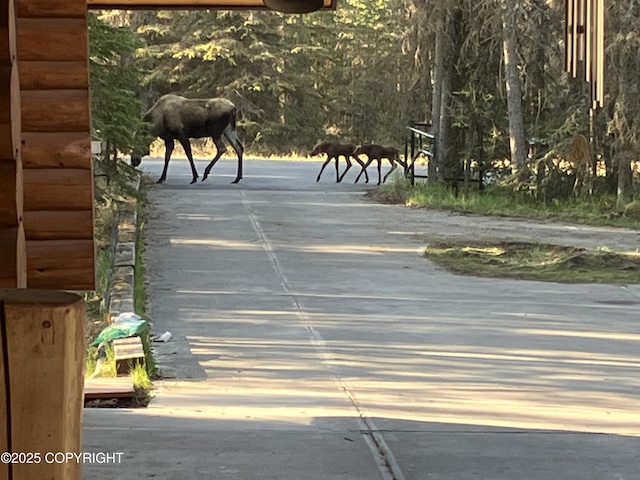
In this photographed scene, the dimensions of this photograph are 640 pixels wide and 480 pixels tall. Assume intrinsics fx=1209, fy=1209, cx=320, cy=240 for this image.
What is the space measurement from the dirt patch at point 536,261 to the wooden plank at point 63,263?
853 cm

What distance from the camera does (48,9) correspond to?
546 centimetres

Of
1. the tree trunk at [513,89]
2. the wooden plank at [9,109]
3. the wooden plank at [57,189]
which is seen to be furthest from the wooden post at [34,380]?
the tree trunk at [513,89]

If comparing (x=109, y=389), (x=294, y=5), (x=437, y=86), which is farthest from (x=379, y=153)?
(x=294, y=5)

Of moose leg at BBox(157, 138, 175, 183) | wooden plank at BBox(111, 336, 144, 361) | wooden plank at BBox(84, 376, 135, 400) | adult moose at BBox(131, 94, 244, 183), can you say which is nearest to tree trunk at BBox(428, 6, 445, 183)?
adult moose at BBox(131, 94, 244, 183)

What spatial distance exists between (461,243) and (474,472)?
10.8 metres

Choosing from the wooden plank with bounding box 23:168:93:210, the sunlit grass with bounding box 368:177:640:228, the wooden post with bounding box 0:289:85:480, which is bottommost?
the sunlit grass with bounding box 368:177:640:228

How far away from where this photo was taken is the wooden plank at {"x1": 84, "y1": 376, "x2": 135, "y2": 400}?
22.4 ft

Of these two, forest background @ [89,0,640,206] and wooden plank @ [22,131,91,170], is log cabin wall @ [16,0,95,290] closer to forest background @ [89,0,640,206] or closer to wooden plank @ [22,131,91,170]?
wooden plank @ [22,131,91,170]

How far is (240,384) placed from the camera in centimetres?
765

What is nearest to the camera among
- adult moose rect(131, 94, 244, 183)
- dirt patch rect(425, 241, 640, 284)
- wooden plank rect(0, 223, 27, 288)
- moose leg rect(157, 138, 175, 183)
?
wooden plank rect(0, 223, 27, 288)

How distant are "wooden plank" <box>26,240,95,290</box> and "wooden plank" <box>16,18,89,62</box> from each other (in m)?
0.87

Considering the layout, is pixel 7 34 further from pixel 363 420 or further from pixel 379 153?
pixel 379 153

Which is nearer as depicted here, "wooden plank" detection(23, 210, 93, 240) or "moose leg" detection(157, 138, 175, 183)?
"wooden plank" detection(23, 210, 93, 240)
